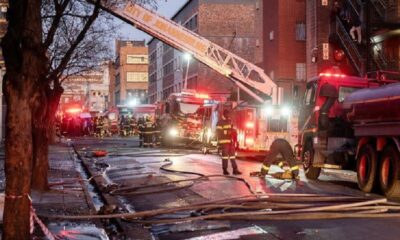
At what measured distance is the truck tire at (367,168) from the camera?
1367cm

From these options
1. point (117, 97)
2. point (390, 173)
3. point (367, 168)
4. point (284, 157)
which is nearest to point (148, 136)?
point (284, 157)

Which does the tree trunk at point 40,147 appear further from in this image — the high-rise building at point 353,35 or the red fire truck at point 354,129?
the high-rise building at point 353,35

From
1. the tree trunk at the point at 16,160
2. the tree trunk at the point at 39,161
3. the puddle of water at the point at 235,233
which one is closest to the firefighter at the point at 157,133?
the tree trunk at the point at 39,161

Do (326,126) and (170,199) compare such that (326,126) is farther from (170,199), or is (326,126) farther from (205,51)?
(205,51)

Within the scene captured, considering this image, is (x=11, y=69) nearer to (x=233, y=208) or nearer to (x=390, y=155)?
(x=233, y=208)

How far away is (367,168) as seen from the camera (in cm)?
1410

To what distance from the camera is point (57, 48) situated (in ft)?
88.3

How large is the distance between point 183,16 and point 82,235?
216ft

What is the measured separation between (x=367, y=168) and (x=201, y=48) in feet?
45.3

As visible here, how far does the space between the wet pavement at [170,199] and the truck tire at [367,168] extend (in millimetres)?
262

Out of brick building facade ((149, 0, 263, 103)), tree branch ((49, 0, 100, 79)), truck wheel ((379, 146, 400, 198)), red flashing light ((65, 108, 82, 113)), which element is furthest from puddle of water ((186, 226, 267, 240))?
brick building facade ((149, 0, 263, 103))

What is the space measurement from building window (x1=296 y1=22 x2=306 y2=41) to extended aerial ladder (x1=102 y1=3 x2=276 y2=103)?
11811 millimetres

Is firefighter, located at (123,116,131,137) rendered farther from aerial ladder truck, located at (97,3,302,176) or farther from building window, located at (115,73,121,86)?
building window, located at (115,73,121,86)

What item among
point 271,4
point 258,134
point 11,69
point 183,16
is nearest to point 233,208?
point 11,69
